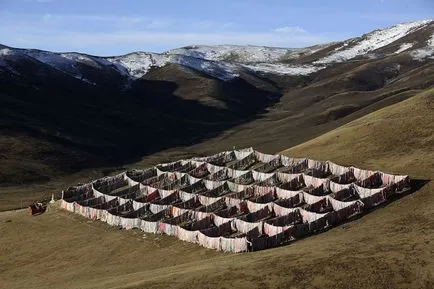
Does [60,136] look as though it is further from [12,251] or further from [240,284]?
[240,284]

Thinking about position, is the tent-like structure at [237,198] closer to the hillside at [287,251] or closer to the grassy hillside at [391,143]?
the hillside at [287,251]

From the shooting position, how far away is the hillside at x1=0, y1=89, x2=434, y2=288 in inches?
1307

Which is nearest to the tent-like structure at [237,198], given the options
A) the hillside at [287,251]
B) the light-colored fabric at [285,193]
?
the light-colored fabric at [285,193]

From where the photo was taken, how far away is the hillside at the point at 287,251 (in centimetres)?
3319

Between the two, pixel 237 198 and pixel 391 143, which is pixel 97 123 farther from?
pixel 237 198

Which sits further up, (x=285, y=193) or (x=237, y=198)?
(x=285, y=193)

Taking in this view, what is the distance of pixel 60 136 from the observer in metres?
139

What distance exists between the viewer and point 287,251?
3834cm

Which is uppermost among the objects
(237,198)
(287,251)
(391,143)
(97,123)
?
(391,143)

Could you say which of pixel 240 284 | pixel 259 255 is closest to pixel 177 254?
pixel 259 255

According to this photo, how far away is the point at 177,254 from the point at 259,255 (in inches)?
308

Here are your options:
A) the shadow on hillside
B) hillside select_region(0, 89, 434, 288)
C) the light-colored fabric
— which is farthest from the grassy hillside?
the shadow on hillside

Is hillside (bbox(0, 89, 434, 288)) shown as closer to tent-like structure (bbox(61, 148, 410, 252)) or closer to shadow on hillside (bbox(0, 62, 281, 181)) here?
tent-like structure (bbox(61, 148, 410, 252))

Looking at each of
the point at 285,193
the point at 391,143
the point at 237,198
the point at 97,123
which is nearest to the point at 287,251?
the point at 285,193
